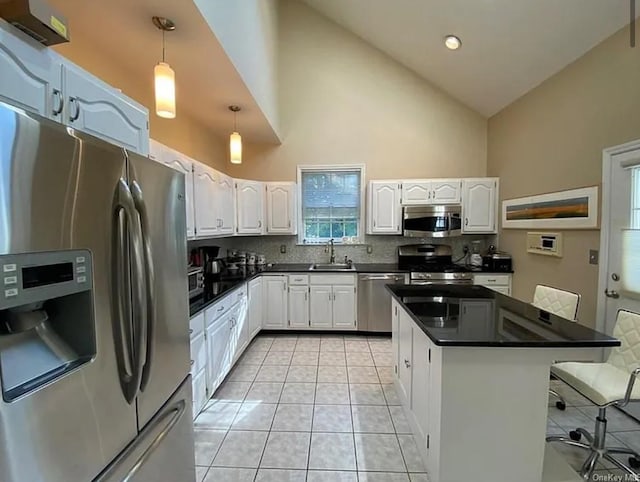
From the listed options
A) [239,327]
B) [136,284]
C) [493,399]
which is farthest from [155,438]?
[239,327]

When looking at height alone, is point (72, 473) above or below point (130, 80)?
below

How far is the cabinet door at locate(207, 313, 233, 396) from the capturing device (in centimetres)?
257

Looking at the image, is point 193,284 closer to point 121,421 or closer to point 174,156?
point 174,156

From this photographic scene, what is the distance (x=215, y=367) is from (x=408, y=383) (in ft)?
5.18

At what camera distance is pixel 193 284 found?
2.62m

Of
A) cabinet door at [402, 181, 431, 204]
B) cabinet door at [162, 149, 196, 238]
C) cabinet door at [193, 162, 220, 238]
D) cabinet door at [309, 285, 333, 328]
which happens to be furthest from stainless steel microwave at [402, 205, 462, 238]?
cabinet door at [162, 149, 196, 238]

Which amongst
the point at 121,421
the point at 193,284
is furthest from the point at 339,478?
the point at 193,284

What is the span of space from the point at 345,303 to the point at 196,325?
2.33m

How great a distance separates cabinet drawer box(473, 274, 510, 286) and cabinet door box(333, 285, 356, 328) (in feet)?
5.26

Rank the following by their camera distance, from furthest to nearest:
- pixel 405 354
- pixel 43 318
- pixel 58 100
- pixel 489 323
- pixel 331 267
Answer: pixel 331 267 → pixel 405 354 → pixel 489 323 → pixel 58 100 → pixel 43 318

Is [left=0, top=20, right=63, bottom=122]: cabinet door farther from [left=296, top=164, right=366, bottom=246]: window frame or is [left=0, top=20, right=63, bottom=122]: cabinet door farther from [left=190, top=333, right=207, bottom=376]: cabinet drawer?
[left=296, top=164, right=366, bottom=246]: window frame

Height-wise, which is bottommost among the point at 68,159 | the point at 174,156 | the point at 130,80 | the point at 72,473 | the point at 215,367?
the point at 215,367

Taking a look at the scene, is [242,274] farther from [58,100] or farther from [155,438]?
[58,100]

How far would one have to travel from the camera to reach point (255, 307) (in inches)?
157
